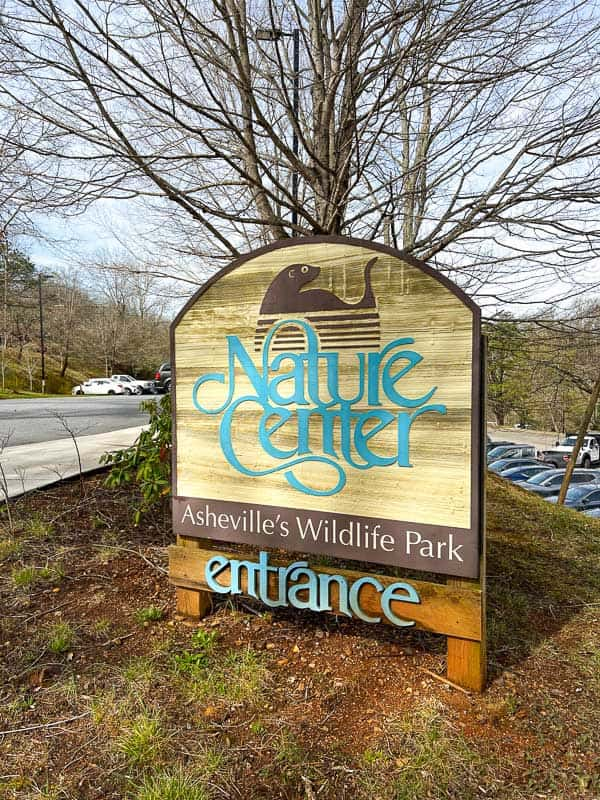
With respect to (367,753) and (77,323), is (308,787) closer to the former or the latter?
(367,753)

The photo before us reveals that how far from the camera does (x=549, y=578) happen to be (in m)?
3.42

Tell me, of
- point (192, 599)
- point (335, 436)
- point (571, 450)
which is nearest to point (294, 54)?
point (335, 436)

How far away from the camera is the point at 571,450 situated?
75.6 feet

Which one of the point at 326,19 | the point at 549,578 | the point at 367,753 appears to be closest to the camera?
the point at 367,753

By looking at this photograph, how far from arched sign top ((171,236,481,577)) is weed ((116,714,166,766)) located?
837mm

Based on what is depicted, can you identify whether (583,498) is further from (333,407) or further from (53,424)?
(333,407)

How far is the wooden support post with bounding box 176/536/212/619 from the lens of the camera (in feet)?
8.65

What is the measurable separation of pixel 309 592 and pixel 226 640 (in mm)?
512

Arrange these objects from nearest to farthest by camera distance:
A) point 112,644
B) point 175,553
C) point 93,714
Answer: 1. point 93,714
2. point 112,644
3. point 175,553

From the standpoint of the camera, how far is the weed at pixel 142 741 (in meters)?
1.72

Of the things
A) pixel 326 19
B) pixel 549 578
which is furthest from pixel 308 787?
pixel 326 19

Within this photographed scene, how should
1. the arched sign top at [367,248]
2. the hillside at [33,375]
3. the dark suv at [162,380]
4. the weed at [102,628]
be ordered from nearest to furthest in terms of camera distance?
the arched sign top at [367,248], the weed at [102,628], the dark suv at [162,380], the hillside at [33,375]

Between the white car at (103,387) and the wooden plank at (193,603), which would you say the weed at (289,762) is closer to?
the wooden plank at (193,603)

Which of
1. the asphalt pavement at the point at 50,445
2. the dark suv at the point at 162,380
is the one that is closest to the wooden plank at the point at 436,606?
the asphalt pavement at the point at 50,445
